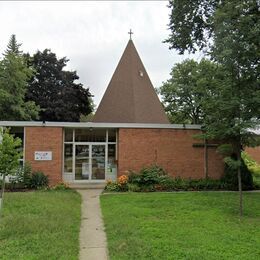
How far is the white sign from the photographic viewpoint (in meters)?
20.0

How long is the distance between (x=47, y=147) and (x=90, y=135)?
265cm

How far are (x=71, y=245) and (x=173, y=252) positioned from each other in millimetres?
2265

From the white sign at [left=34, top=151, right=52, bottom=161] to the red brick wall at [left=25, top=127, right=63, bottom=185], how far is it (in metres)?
0.15

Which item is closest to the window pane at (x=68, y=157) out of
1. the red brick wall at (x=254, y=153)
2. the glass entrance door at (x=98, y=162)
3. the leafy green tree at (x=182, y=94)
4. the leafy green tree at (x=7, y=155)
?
the glass entrance door at (x=98, y=162)

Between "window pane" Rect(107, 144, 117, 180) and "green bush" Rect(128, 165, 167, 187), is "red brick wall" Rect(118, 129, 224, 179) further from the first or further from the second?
"window pane" Rect(107, 144, 117, 180)

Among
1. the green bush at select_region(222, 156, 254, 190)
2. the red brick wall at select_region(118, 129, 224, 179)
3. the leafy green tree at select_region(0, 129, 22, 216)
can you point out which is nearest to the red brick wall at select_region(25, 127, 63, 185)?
the red brick wall at select_region(118, 129, 224, 179)

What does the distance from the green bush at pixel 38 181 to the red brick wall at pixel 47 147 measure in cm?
48

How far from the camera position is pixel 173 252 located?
25.6 feet

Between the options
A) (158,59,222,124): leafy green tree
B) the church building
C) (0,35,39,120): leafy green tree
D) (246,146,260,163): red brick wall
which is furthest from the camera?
(158,59,222,124): leafy green tree

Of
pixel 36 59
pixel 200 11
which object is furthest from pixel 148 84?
pixel 36 59

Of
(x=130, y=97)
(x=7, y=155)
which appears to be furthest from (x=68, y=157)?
(x=7, y=155)

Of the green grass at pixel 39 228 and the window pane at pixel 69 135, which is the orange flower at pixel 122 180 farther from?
the green grass at pixel 39 228

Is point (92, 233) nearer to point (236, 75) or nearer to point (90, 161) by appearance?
point (236, 75)

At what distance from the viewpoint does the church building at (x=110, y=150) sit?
65.8 feet
